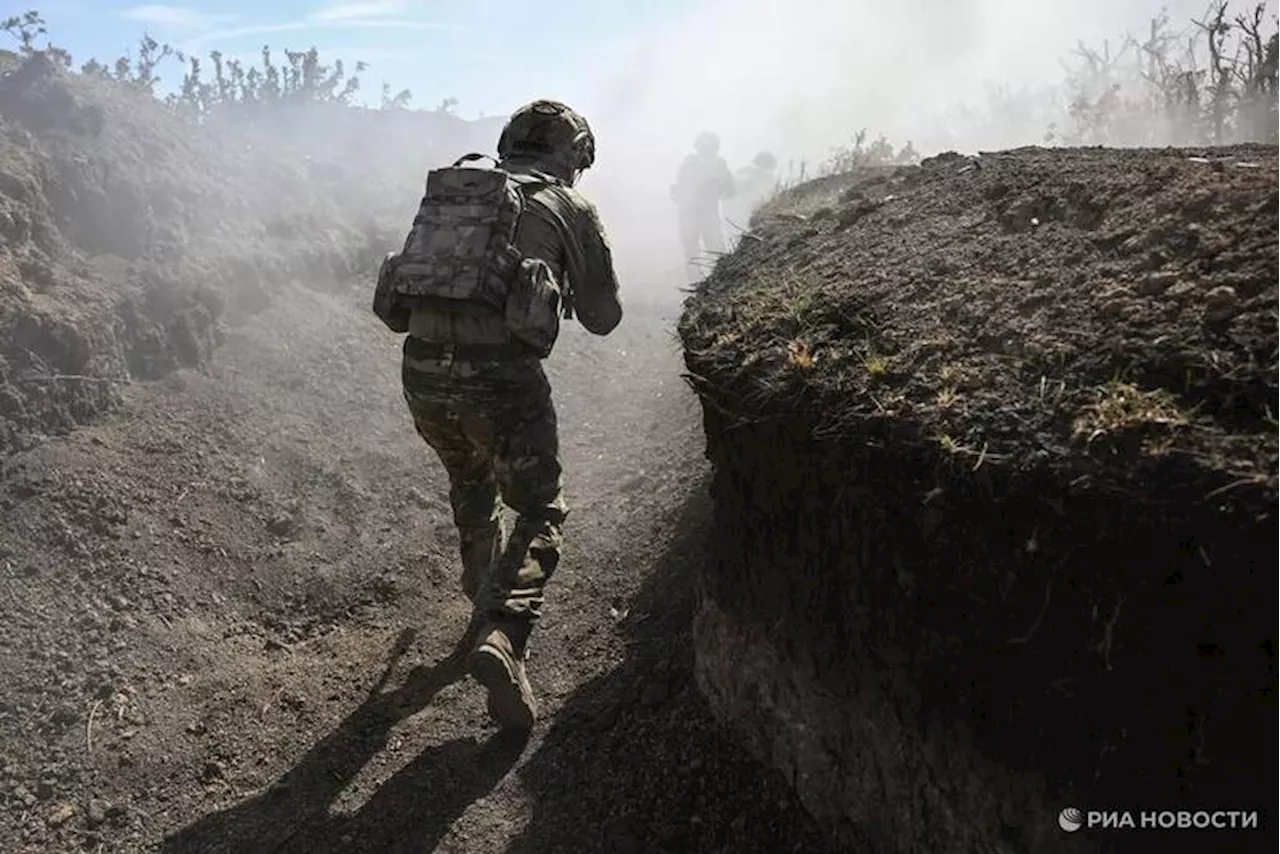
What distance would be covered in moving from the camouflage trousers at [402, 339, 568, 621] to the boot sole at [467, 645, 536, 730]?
21 cm

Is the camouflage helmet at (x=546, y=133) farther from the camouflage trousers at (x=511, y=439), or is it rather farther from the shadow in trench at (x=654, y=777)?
the shadow in trench at (x=654, y=777)

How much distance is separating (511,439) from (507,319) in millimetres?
480

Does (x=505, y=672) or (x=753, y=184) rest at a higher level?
(x=753, y=184)

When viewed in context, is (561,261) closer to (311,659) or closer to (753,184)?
(311,659)

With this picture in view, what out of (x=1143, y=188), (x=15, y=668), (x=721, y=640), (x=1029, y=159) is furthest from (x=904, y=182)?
(x=15, y=668)

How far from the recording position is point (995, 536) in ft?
6.45

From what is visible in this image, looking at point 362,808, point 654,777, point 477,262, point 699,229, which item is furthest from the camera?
point 699,229

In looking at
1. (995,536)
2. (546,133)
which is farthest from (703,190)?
(995,536)

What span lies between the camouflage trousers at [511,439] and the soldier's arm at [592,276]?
1.05ft

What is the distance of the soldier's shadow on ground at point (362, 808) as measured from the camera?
308 cm

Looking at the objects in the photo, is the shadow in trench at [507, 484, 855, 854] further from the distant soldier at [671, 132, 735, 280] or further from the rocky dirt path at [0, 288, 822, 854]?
the distant soldier at [671, 132, 735, 280]

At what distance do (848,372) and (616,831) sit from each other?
1.60m

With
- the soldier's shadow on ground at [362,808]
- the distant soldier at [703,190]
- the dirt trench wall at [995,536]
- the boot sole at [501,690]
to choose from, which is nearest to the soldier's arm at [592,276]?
the dirt trench wall at [995,536]

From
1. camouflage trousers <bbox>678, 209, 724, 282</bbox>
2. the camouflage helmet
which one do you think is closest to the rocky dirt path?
the camouflage helmet
